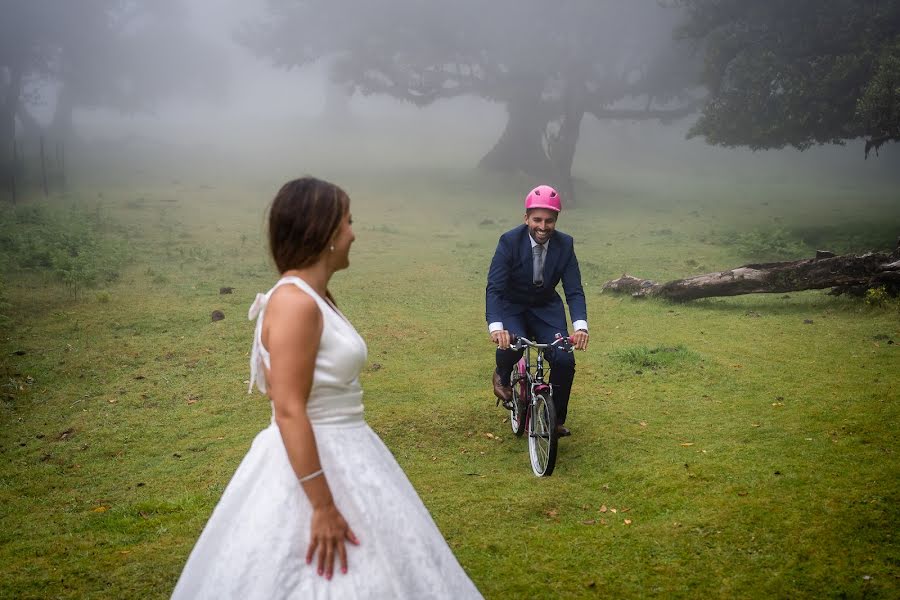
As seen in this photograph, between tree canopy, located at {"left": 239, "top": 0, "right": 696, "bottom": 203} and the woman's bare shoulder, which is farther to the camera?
tree canopy, located at {"left": 239, "top": 0, "right": 696, "bottom": 203}

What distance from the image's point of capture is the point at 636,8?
93.1 ft

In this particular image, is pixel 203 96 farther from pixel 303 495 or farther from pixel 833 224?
pixel 303 495

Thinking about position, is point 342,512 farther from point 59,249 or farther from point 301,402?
point 59,249

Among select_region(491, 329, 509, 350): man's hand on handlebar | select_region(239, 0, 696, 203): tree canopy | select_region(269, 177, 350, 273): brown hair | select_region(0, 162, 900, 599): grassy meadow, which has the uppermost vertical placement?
select_region(239, 0, 696, 203): tree canopy

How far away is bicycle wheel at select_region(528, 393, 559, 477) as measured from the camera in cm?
494

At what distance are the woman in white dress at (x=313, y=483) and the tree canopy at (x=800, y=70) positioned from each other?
641 inches

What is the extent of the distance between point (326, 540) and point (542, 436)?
3.33 meters

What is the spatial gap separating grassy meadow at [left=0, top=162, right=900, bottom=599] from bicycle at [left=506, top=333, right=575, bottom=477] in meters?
0.19

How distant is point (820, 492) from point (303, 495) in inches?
140

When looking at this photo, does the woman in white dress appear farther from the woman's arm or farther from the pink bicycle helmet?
the pink bicycle helmet

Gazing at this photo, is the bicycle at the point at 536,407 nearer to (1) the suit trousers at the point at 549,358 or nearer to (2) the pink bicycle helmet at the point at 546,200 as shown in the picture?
(1) the suit trousers at the point at 549,358

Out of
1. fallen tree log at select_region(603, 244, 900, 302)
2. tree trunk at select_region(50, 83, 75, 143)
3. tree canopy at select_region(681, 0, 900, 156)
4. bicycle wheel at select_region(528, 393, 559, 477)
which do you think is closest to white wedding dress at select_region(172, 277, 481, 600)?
bicycle wheel at select_region(528, 393, 559, 477)

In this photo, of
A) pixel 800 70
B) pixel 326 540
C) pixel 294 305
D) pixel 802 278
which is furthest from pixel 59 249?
pixel 800 70

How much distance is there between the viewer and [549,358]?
5363mm
